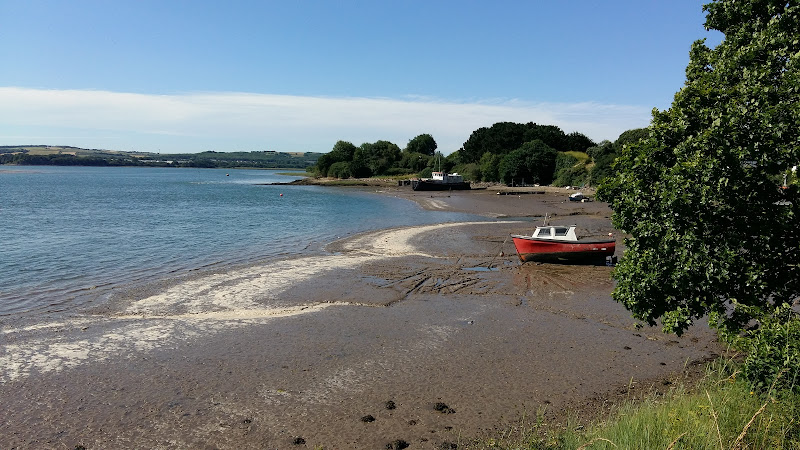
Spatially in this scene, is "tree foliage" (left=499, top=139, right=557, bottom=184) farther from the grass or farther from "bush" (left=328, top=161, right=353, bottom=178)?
the grass

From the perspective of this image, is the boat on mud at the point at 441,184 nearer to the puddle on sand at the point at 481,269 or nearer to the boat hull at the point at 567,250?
the boat hull at the point at 567,250

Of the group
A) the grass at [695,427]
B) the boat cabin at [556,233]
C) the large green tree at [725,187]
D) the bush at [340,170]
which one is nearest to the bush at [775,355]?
the grass at [695,427]

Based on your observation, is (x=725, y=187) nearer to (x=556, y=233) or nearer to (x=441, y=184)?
(x=556, y=233)

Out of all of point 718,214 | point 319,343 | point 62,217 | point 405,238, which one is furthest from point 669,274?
point 62,217

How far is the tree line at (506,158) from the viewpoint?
10312 centimetres

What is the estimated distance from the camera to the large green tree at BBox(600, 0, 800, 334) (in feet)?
30.6

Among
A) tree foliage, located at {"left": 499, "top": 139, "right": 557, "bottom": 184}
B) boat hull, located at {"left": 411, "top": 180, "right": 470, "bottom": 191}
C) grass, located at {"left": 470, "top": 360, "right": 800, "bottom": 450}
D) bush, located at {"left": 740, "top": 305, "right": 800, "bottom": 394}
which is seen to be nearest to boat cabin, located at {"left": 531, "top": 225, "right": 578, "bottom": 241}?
grass, located at {"left": 470, "top": 360, "right": 800, "bottom": 450}

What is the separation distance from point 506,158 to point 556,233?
289 feet

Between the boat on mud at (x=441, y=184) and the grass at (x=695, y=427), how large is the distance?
96131 millimetres

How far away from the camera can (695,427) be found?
8.02 m

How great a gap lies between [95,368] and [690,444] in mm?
13060

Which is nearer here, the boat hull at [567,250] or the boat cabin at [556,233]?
the boat hull at [567,250]

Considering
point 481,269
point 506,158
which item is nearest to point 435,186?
point 506,158

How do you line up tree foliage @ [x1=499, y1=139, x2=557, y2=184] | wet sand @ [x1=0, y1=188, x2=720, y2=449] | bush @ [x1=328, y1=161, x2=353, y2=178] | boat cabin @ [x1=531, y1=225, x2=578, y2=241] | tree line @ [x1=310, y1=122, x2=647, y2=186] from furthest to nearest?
bush @ [x1=328, y1=161, x2=353, y2=178]
tree foliage @ [x1=499, y1=139, x2=557, y2=184]
tree line @ [x1=310, y1=122, x2=647, y2=186]
boat cabin @ [x1=531, y1=225, x2=578, y2=241]
wet sand @ [x1=0, y1=188, x2=720, y2=449]
